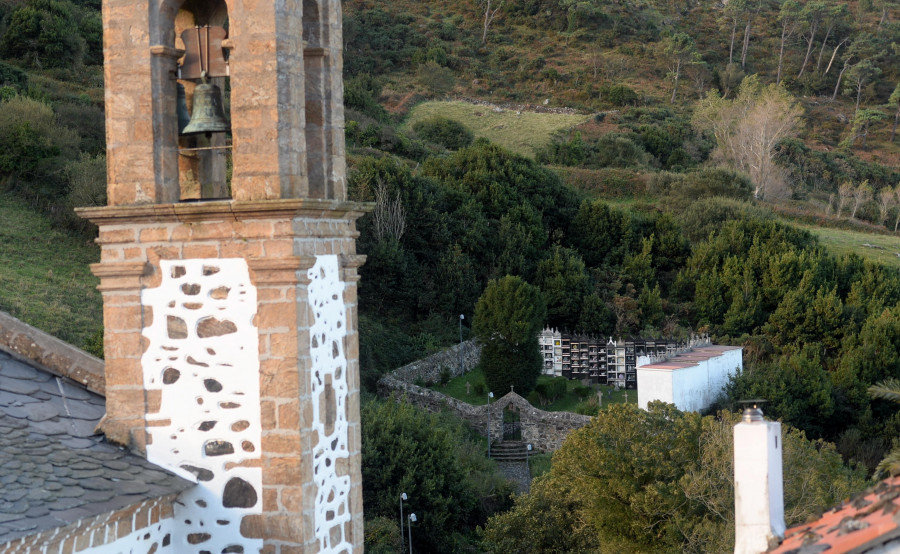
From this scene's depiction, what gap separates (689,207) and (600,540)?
98.5 feet

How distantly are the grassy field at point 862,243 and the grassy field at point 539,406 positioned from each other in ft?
56.0

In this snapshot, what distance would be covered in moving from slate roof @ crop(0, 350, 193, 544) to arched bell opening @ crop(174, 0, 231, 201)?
181 centimetres

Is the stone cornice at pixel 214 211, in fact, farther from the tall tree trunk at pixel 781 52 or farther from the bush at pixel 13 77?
the tall tree trunk at pixel 781 52

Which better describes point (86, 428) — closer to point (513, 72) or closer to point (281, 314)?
point (281, 314)

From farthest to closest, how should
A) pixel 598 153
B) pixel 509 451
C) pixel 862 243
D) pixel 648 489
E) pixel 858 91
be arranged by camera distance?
pixel 858 91, pixel 598 153, pixel 862 243, pixel 509 451, pixel 648 489

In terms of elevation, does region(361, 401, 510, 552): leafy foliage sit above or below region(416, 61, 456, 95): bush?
below

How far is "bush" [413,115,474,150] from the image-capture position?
55062 millimetres

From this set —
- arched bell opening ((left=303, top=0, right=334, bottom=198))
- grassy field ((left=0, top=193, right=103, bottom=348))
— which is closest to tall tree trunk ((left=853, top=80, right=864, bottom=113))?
grassy field ((left=0, top=193, right=103, bottom=348))

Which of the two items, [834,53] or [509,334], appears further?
[834,53]

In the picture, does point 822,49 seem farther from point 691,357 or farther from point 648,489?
point 648,489

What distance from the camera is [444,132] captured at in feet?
182

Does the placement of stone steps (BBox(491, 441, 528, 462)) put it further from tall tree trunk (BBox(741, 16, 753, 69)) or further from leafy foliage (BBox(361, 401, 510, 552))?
tall tree trunk (BBox(741, 16, 753, 69))

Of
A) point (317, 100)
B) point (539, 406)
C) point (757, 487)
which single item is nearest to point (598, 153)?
point (539, 406)

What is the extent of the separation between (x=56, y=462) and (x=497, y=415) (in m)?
22.9
